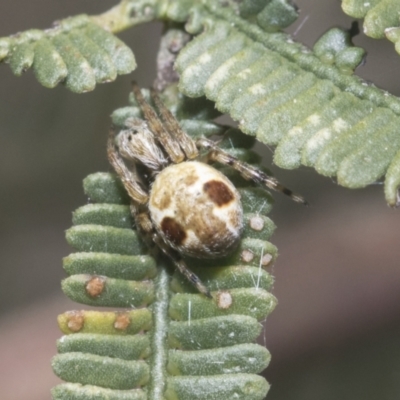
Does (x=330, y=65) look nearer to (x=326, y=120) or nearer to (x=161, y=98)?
(x=326, y=120)

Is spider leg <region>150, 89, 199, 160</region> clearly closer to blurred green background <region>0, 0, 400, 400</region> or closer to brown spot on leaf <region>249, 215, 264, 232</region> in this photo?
brown spot on leaf <region>249, 215, 264, 232</region>

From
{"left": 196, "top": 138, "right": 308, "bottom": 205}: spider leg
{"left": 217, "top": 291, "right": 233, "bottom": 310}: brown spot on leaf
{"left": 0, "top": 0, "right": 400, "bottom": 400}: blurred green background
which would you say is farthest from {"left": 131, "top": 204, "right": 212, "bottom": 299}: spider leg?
{"left": 0, "top": 0, "right": 400, "bottom": 400}: blurred green background

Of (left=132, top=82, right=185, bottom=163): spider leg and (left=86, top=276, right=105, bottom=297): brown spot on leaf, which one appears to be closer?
(left=86, top=276, right=105, bottom=297): brown spot on leaf

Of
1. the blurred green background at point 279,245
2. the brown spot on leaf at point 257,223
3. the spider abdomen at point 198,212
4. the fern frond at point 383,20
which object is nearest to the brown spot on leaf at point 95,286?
the spider abdomen at point 198,212

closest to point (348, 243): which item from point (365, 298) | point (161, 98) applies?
point (365, 298)

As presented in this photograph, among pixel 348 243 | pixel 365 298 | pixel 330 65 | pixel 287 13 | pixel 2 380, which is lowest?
pixel 2 380
